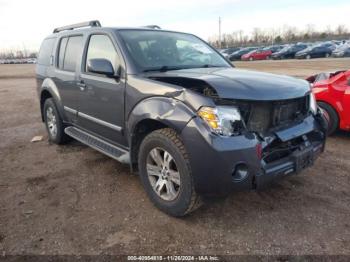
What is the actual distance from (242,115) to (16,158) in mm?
3907

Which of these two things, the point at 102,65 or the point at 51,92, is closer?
the point at 102,65

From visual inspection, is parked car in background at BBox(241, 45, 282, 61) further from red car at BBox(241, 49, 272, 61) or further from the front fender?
the front fender

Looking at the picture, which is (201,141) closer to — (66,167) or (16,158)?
(66,167)

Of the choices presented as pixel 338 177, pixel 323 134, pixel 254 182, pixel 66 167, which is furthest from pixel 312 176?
pixel 66 167

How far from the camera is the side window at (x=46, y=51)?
18.7 feet

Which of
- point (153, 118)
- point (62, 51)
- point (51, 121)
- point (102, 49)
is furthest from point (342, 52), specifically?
point (153, 118)

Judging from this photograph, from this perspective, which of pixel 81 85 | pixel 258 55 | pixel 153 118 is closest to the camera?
pixel 153 118

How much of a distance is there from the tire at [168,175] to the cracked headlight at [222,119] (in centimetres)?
35

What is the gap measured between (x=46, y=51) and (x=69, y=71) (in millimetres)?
1330

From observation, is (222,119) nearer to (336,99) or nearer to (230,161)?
(230,161)

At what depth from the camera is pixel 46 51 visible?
19.4 ft

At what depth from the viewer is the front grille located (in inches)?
121

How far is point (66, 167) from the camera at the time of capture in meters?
4.83

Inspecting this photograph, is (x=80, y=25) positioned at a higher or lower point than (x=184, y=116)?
higher
